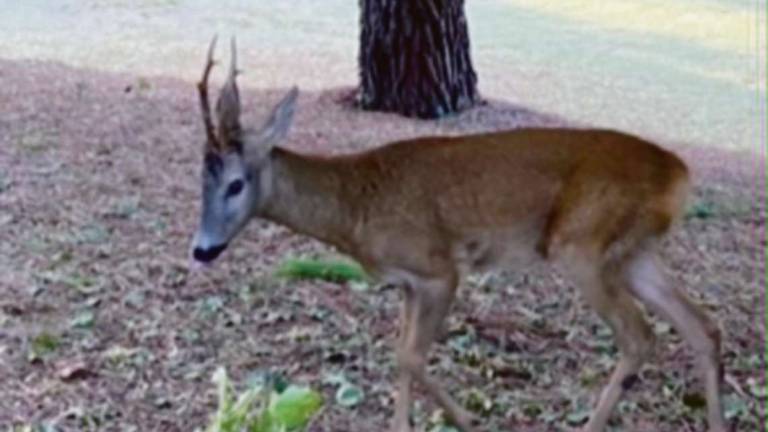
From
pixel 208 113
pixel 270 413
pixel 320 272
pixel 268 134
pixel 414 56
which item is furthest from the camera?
pixel 414 56

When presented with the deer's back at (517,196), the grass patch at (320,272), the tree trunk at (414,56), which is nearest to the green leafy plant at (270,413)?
the deer's back at (517,196)

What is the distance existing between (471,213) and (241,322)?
1.11 metres

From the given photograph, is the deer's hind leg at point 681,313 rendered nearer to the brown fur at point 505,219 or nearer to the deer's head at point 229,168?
the brown fur at point 505,219

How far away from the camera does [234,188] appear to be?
4.77 m

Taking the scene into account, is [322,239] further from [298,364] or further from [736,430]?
[736,430]

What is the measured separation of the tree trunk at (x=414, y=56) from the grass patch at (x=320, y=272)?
11.8 feet

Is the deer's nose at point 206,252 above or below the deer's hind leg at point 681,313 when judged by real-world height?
above

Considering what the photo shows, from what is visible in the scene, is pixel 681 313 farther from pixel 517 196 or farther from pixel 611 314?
pixel 517 196

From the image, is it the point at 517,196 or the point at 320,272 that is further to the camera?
the point at 320,272

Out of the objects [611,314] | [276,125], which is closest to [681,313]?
[611,314]

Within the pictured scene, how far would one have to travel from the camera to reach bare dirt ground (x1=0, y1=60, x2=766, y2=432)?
4938 millimetres

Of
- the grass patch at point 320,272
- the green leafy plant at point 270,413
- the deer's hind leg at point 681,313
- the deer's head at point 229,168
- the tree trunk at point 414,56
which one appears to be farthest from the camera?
the tree trunk at point 414,56

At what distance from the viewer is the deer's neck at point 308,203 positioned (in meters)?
4.95

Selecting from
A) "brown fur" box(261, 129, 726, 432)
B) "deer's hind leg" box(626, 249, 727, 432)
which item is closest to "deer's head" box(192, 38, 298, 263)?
"brown fur" box(261, 129, 726, 432)
